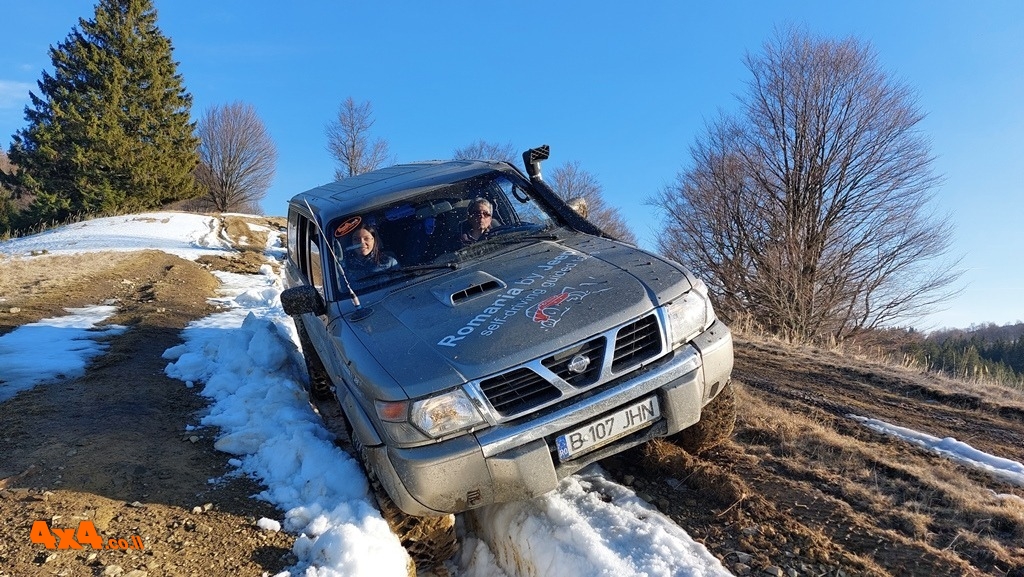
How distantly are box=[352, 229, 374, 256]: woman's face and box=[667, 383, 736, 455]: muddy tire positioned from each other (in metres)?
2.16

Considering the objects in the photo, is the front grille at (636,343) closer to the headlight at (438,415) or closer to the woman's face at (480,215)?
the headlight at (438,415)

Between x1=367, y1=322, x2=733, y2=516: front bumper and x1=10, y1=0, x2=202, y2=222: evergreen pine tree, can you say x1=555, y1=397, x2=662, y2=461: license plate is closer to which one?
x1=367, y1=322, x2=733, y2=516: front bumper

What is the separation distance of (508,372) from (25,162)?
34192 millimetres

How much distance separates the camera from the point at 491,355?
2.65 metres

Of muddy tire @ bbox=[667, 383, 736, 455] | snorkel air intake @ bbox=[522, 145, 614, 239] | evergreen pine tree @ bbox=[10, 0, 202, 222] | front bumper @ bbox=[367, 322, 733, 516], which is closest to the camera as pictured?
front bumper @ bbox=[367, 322, 733, 516]

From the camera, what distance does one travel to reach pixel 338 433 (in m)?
4.33

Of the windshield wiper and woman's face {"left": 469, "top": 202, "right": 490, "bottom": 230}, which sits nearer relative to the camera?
the windshield wiper

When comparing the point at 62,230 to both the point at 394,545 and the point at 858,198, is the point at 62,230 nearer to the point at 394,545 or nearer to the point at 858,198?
the point at 394,545

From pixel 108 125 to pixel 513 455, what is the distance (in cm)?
3233

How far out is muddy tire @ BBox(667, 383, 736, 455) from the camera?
3.33m

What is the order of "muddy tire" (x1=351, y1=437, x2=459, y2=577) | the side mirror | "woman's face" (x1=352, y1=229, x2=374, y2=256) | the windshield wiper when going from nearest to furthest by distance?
1. "muddy tire" (x1=351, y1=437, x2=459, y2=577)
2. the side mirror
3. the windshield wiper
4. "woman's face" (x1=352, y1=229, x2=374, y2=256)

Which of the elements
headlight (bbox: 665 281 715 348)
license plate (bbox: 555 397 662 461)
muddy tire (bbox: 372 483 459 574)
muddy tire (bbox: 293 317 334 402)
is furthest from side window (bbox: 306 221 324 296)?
headlight (bbox: 665 281 715 348)

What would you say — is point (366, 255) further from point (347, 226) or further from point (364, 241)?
point (347, 226)

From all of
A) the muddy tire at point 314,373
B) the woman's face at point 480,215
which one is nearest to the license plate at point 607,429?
the woman's face at point 480,215
